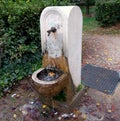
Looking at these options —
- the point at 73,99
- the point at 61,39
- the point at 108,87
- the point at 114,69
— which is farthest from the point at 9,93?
the point at 114,69

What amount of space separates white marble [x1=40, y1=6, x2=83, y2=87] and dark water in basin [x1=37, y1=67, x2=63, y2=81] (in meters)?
0.23

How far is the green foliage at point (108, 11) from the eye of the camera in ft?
26.3

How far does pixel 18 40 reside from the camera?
412 cm

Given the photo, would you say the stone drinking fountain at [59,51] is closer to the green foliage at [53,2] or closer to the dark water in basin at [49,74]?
the dark water in basin at [49,74]

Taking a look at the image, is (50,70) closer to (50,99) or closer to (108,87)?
(50,99)

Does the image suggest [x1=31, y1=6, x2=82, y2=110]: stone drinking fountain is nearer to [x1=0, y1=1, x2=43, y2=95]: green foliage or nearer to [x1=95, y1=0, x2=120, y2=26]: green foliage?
[x1=0, y1=1, x2=43, y2=95]: green foliage

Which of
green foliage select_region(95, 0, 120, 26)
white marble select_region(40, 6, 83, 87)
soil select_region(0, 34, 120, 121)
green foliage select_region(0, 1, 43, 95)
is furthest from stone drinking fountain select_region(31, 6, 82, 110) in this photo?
green foliage select_region(95, 0, 120, 26)

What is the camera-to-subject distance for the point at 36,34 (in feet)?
14.5

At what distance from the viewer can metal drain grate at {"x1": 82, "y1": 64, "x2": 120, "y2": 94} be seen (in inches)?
147

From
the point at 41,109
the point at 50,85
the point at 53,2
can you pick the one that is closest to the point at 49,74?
the point at 50,85

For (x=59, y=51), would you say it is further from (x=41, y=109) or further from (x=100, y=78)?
(x=100, y=78)

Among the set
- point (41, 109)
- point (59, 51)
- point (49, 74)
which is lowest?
point (41, 109)

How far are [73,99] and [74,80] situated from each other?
1.06 feet

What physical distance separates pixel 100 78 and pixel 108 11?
15.9ft
